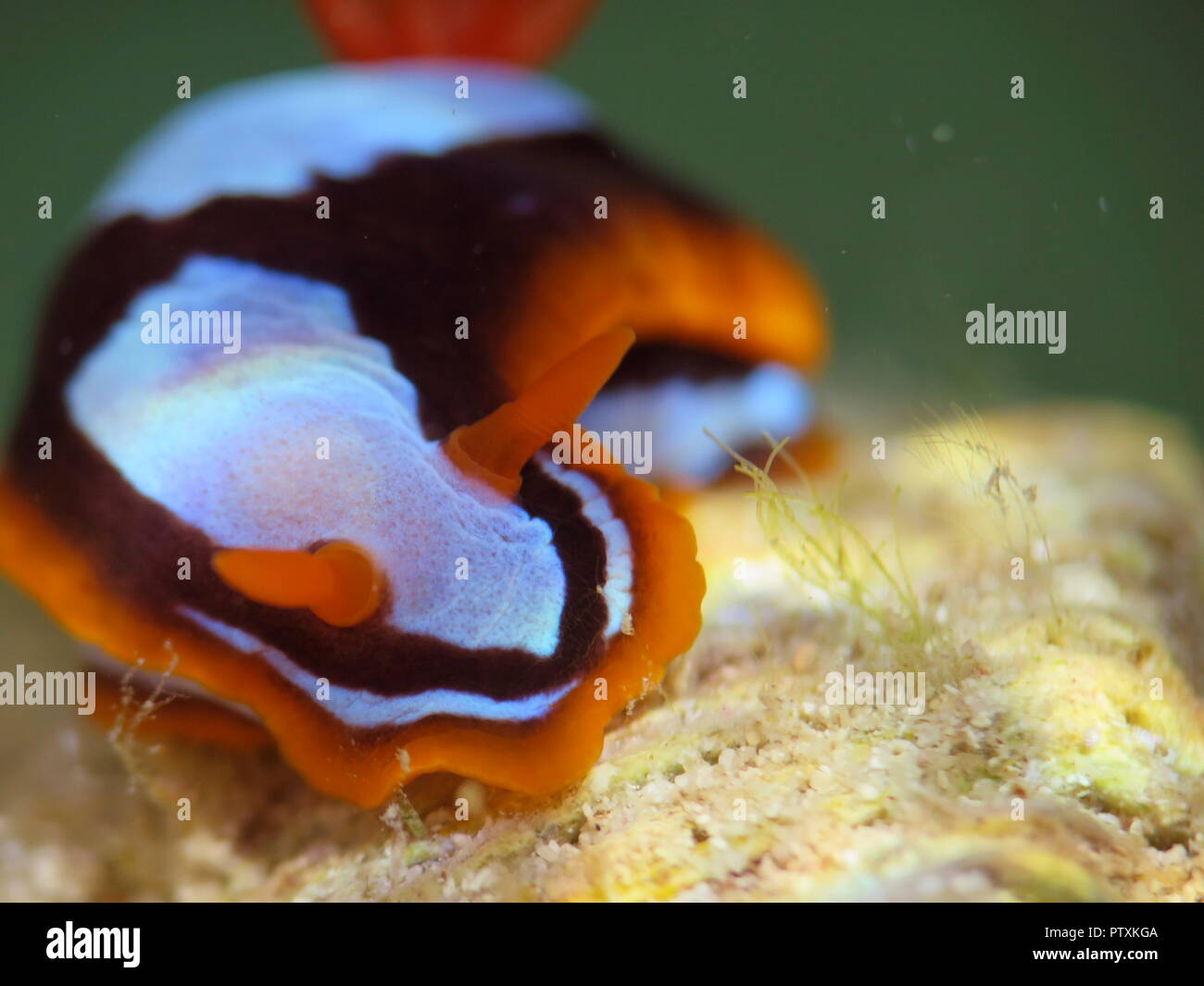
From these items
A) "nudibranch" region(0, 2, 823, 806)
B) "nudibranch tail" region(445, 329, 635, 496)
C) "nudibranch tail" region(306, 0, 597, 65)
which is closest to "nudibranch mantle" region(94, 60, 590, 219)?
"nudibranch" region(0, 2, 823, 806)

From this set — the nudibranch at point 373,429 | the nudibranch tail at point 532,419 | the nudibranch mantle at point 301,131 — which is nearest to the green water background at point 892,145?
the nudibranch mantle at point 301,131

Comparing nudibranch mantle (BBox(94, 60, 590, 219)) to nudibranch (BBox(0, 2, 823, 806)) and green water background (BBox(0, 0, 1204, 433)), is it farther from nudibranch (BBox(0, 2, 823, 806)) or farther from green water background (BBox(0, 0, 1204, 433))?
green water background (BBox(0, 0, 1204, 433))

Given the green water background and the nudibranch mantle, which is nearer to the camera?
the nudibranch mantle

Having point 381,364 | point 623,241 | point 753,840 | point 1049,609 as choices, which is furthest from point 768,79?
point 753,840

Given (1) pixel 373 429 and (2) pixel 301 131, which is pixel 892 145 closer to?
(2) pixel 301 131

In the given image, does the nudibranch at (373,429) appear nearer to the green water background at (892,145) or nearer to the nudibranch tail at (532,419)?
the nudibranch tail at (532,419)
